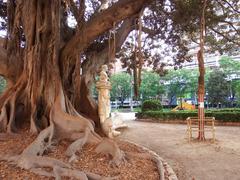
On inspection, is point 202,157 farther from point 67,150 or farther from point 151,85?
point 151,85

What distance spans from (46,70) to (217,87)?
2563cm

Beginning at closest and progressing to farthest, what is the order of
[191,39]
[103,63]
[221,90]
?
[103,63] < [191,39] < [221,90]

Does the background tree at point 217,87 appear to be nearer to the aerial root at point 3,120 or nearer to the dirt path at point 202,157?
the dirt path at point 202,157

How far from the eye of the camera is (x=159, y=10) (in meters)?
9.61

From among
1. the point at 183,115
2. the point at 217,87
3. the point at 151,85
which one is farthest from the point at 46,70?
the point at 151,85

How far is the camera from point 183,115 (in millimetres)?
16500

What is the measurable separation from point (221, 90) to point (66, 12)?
964 inches

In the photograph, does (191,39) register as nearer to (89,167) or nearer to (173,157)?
(173,157)

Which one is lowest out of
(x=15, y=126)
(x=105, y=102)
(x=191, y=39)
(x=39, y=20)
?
(x=15, y=126)

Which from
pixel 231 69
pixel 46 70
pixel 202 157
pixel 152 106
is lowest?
pixel 202 157

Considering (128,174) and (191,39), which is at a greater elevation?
(191,39)

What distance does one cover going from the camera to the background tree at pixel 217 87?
29.6 metres

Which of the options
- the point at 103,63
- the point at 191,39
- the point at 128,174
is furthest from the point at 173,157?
the point at 191,39

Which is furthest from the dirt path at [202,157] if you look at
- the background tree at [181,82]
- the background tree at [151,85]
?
the background tree at [151,85]
